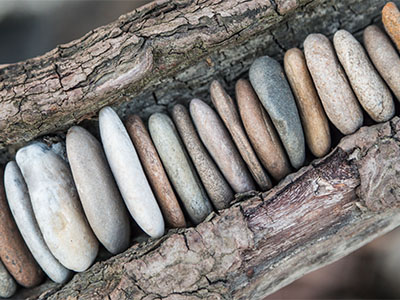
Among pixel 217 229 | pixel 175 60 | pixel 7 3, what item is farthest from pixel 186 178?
pixel 7 3

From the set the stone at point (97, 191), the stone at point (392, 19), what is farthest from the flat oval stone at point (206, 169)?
the stone at point (392, 19)

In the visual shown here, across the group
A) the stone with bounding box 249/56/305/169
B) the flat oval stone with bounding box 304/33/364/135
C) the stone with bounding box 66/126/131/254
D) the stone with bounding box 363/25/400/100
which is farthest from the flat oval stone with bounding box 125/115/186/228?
the stone with bounding box 363/25/400/100

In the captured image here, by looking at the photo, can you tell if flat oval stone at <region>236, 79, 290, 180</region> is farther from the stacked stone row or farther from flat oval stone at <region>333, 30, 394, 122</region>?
flat oval stone at <region>333, 30, 394, 122</region>

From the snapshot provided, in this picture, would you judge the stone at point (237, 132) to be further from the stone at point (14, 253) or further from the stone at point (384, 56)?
the stone at point (14, 253)

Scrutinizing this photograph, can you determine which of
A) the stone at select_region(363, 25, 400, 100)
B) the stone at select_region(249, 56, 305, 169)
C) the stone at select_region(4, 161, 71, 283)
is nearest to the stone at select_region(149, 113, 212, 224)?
the stone at select_region(249, 56, 305, 169)

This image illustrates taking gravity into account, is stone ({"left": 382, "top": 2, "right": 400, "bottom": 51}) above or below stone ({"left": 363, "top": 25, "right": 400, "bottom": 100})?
above

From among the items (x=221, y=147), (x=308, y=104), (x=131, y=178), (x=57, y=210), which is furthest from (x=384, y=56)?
(x=57, y=210)
